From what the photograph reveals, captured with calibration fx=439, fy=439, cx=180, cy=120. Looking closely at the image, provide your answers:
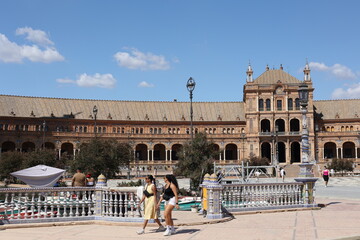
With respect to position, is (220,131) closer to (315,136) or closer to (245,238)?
(315,136)

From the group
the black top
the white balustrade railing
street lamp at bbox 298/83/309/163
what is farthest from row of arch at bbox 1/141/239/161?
the black top

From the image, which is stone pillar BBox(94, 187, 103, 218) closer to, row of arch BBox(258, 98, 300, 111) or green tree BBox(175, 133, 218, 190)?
green tree BBox(175, 133, 218, 190)

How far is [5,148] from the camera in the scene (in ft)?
277

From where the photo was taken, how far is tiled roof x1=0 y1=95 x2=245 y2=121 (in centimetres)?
8775

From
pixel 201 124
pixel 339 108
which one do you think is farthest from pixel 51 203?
pixel 339 108

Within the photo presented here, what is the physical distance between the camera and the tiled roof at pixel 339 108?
96.4 meters

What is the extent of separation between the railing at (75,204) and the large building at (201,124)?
65.4 meters

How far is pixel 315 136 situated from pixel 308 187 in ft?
237

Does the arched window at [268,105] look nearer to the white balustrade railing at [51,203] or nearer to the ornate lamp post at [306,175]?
the ornate lamp post at [306,175]

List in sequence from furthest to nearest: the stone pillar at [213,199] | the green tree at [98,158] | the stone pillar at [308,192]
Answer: the green tree at [98,158]
the stone pillar at [308,192]
the stone pillar at [213,199]

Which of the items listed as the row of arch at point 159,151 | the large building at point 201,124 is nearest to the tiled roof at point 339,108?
the large building at point 201,124

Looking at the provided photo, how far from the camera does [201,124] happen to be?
94875 mm

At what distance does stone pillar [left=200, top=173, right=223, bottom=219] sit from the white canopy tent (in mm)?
9558

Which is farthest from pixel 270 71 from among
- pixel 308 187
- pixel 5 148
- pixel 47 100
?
pixel 308 187
